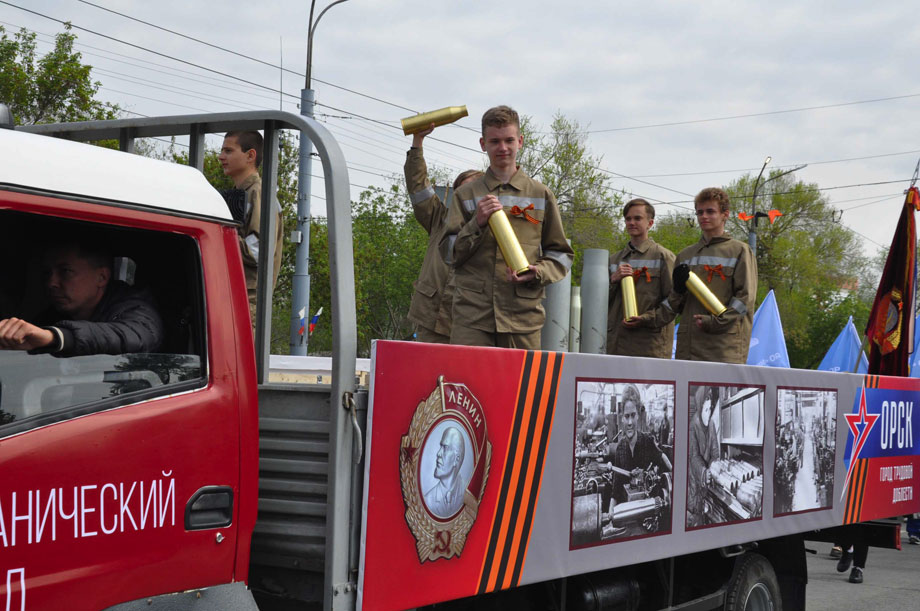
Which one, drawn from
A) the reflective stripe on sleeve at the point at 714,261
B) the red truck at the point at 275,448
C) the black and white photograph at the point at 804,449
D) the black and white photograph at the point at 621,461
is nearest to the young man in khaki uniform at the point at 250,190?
the red truck at the point at 275,448

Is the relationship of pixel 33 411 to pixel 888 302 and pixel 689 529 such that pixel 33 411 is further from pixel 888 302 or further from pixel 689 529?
pixel 888 302

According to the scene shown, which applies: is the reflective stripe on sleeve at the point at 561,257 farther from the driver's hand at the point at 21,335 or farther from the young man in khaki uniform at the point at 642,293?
the driver's hand at the point at 21,335

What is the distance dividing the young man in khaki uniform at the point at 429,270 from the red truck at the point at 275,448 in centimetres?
158

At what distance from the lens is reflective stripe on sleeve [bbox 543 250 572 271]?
4.82 m

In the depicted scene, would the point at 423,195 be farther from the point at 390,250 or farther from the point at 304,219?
the point at 390,250

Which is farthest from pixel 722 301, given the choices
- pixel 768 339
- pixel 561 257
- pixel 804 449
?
pixel 768 339

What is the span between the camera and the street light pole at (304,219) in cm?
1562

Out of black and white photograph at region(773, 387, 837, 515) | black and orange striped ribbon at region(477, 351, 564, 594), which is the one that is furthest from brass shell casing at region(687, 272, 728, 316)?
black and orange striped ribbon at region(477, 351, 564, 594)

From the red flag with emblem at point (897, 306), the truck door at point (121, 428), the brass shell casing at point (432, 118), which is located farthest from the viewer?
the red flag with emblem at point (897, 306)

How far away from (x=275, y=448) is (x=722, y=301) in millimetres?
4584

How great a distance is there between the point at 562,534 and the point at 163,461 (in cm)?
155

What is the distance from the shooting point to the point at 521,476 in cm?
345

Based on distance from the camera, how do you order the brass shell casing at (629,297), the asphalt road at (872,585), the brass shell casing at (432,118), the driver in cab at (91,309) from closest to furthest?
the driver in cab at (91,309) < the brass shell casing at (432,118) < the brass shell casing at (629,297) < the asphalt road at (872,585)

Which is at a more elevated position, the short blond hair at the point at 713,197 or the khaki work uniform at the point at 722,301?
the short blond hair at the point at 713,197
